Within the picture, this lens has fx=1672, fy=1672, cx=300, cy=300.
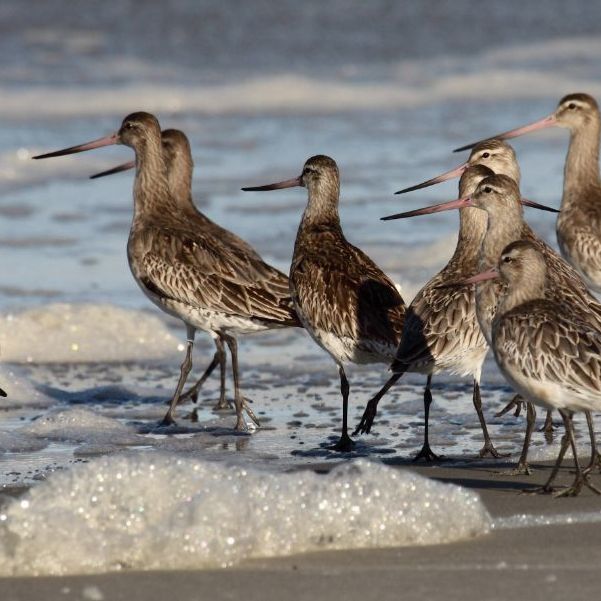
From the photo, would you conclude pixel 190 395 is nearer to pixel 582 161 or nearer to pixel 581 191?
A: pixel 581 191

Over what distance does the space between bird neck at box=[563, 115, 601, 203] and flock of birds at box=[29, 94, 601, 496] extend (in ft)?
0.03

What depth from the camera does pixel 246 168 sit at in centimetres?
1564

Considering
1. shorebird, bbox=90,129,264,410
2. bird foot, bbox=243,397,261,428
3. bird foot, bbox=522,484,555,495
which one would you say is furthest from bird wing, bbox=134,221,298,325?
bird foot, bbox=522,484,555,495

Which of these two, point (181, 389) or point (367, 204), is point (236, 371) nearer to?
point (181, 389)

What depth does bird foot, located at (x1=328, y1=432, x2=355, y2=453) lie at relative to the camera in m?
7.60

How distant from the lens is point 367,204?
13992mm

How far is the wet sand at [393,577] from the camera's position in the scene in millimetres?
Result: 5156

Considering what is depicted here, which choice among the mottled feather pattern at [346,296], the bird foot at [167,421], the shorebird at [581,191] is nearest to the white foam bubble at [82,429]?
the bird foot at [167,421]

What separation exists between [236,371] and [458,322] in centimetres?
153

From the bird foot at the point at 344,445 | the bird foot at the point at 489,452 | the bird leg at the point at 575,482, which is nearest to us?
the bird leg at the point at 575,482

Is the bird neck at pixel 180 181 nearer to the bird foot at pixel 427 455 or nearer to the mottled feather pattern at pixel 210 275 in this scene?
the mottled feather pattern at pixel 210 275

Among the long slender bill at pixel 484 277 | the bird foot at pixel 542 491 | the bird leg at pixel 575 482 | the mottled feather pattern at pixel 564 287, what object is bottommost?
the bird foot at pixel 542 491

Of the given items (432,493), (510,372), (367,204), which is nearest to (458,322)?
(510,372)

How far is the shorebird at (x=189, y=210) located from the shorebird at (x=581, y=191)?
1.71 metres
